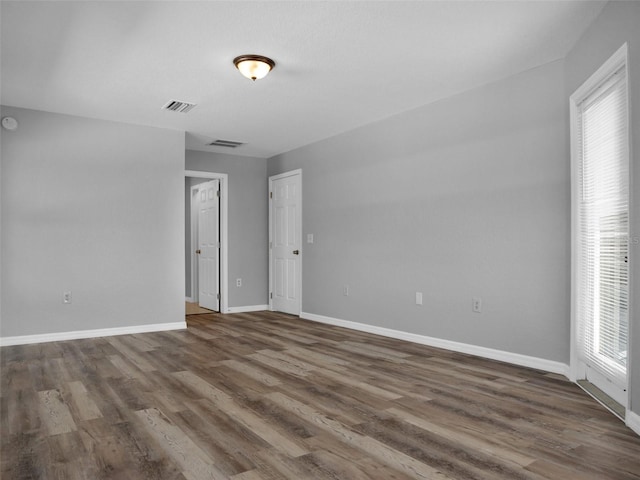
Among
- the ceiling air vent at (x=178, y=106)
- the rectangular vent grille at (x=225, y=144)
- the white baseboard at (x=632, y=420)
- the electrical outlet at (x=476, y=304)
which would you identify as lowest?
the white baseboard at (x=632, y=420)

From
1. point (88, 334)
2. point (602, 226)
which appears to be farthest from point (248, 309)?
point (602, 226)

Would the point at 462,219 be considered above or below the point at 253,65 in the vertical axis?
below

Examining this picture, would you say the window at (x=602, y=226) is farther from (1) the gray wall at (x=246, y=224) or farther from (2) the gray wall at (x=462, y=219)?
(1) the gray wall at (x=246, y=224)

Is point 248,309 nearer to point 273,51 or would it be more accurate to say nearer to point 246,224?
point 246,224

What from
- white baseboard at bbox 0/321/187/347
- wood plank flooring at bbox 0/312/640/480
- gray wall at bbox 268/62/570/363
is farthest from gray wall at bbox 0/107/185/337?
gray wall at bbox 268/62/570/363

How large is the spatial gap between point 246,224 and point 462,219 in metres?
3.92

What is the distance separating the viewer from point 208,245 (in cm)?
754

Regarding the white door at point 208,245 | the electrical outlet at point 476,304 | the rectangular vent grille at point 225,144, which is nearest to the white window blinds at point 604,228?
the electrical outlet at point 476,304

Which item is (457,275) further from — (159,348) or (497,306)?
(159,348)

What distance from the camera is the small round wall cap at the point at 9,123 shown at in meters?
4.77

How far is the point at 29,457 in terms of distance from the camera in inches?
85.9

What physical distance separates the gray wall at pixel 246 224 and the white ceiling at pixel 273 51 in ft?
7.06

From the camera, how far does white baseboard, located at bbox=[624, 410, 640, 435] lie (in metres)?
2.41

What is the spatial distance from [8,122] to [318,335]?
13.1 feet
